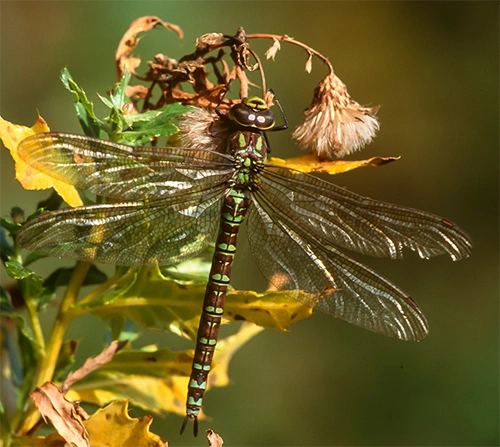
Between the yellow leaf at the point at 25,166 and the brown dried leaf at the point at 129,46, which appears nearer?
the yellow leaf at the point at 25,166

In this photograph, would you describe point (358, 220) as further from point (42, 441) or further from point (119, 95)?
point (42, 441)

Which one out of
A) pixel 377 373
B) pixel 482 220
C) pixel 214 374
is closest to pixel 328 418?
pixel 377 373

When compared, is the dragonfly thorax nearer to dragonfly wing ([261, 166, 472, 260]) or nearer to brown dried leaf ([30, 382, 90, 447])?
dragonfly wing ([261, 166, 472, 260])

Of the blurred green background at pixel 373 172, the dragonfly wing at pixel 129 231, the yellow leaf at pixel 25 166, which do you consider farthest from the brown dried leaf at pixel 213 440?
the blurred green background at pixel 373 172

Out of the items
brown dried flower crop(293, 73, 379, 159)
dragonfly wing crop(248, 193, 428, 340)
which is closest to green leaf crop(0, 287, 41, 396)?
dragonfly wing crop(248, 193, 428, 340)

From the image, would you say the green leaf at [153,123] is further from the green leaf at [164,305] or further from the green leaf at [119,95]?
the green leaf at [164,305]

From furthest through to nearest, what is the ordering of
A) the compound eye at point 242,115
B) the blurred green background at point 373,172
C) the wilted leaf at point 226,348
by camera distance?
the blurred green background at point 373,172, the wilted leaf at point 226,348, the compound eye at point 242,115

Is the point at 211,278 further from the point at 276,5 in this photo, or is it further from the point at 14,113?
the point at 276,5
